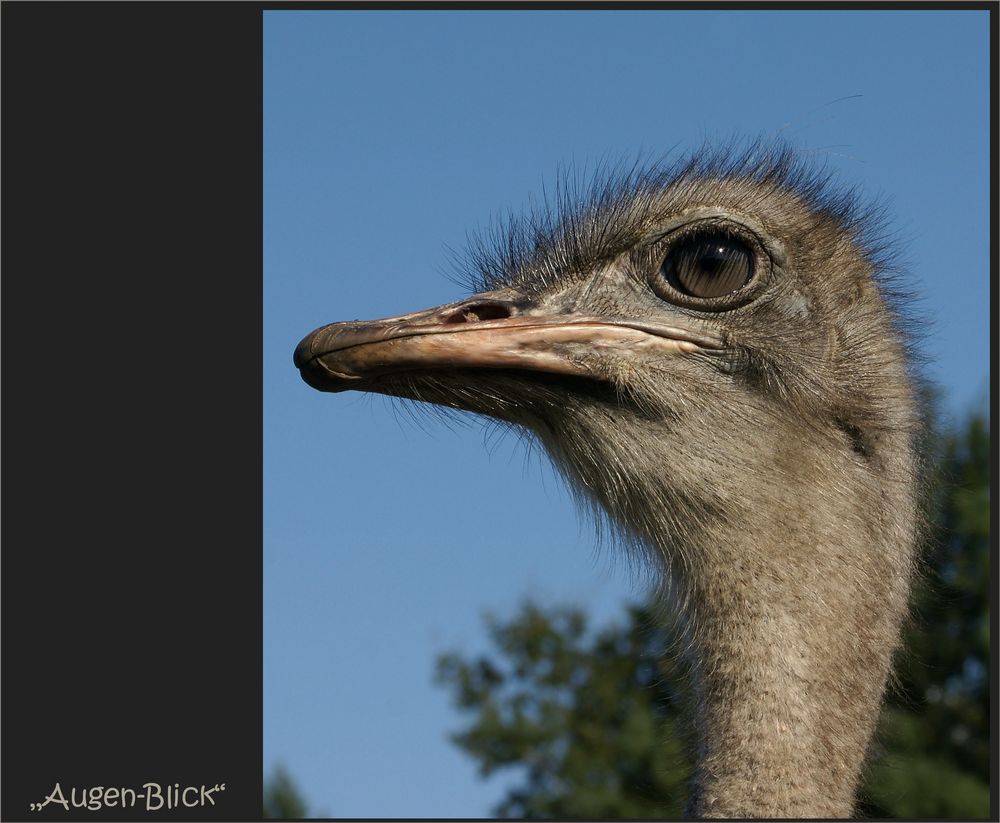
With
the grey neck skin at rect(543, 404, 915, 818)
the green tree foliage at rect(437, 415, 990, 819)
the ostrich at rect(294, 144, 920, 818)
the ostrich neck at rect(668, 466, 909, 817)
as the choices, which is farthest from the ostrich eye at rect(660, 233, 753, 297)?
the green tree foliage at rect(437, 415, 990, 819)

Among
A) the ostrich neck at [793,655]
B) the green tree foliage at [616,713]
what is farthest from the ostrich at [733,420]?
the green tree foliage at [616,713]

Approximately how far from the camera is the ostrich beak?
3.52 metres

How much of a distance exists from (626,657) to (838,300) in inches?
699

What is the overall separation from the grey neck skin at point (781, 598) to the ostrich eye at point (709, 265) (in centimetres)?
39

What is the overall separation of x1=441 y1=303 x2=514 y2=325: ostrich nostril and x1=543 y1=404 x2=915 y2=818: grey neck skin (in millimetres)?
394

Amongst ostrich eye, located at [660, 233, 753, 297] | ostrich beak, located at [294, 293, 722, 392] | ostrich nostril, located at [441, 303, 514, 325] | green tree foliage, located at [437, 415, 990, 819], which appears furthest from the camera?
green tree foliage, located at [437, 415, 990, 819]

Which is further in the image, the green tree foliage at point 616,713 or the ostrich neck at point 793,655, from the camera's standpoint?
the green tree foliage at point 616,713

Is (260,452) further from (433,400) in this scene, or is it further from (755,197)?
(755,197)

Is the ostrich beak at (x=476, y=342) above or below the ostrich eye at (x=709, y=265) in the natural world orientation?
below

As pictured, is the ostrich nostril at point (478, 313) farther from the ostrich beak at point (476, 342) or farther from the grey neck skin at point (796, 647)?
the grey neck skin at point (796, 647)

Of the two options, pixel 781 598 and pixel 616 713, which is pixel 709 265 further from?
pixel 616 713

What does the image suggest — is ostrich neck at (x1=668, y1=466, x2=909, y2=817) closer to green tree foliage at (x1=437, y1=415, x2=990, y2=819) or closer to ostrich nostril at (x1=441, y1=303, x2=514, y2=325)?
ostrich nostril at (x1=441, y1=303, x2=514, y2=325)

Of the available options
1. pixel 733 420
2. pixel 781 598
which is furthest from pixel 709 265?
pixel 781 598

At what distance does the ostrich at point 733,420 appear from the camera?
3.48 meters
